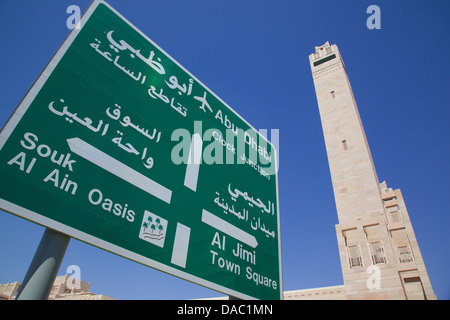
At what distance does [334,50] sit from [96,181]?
26.3 m

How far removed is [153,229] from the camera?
292 cm

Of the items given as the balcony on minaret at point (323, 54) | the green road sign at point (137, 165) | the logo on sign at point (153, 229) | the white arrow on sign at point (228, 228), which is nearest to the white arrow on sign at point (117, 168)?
the green road sign at point (137, 165)

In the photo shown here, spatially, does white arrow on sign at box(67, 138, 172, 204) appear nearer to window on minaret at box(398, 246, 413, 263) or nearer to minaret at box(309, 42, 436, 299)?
minaret at box(309, 42, 436, 299)

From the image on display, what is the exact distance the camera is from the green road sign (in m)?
2.36

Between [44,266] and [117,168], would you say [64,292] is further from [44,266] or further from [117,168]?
[44,266]

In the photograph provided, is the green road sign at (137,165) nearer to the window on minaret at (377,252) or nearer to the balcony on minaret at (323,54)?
the window on minaret at (377,252)

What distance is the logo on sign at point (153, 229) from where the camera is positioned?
2822 mm

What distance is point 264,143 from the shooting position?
570cm

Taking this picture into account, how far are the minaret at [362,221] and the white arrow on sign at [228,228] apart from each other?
11.5 m

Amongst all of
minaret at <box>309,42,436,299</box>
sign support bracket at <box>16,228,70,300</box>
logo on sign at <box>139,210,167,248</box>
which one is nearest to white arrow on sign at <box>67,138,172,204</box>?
logo on sign at <box>139,210,167,248</box>

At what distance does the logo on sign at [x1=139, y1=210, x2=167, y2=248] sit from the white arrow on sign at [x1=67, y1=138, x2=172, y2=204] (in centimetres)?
24
